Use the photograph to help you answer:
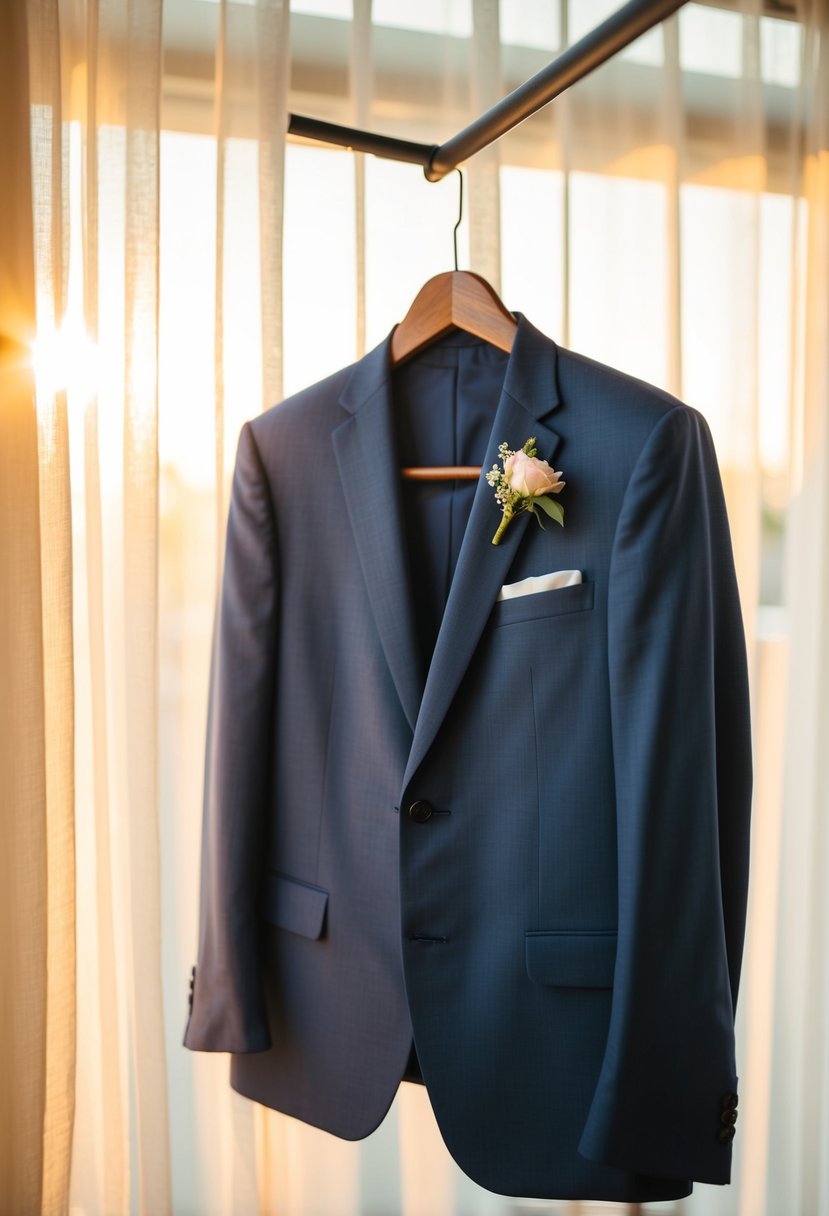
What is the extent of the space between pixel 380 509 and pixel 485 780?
345 millimetres

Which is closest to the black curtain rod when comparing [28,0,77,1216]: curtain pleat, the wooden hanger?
the wooden hanger

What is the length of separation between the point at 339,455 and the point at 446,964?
2.04 ft

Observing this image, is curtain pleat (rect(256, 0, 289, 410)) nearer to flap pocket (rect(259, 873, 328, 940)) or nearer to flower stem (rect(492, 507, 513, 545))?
flower stem (rect(492, 507, 513, 545))

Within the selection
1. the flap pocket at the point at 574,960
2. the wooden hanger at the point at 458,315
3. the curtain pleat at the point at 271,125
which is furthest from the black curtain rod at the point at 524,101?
the flap pocket at the point at 574,960

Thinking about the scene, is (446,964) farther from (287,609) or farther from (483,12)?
(483,12)

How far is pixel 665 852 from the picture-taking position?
95 centimetres

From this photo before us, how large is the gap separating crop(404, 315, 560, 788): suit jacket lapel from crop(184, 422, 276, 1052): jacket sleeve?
23 cm

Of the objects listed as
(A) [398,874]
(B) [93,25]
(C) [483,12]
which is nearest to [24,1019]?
(A) [398,874]

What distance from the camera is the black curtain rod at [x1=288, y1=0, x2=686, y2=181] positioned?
2.69ft

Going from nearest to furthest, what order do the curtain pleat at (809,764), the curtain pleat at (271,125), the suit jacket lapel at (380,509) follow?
the suit jacket lapel at (380,509), the curtain pleat at (271,125), the curtain pleat at (809,764)

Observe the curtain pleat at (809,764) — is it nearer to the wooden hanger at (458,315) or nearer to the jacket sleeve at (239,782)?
the wooden hanger at (458,315)

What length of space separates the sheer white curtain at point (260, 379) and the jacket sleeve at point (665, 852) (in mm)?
728

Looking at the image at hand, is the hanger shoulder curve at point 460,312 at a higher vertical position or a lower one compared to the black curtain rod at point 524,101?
lower

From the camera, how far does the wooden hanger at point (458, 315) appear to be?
1.11m
